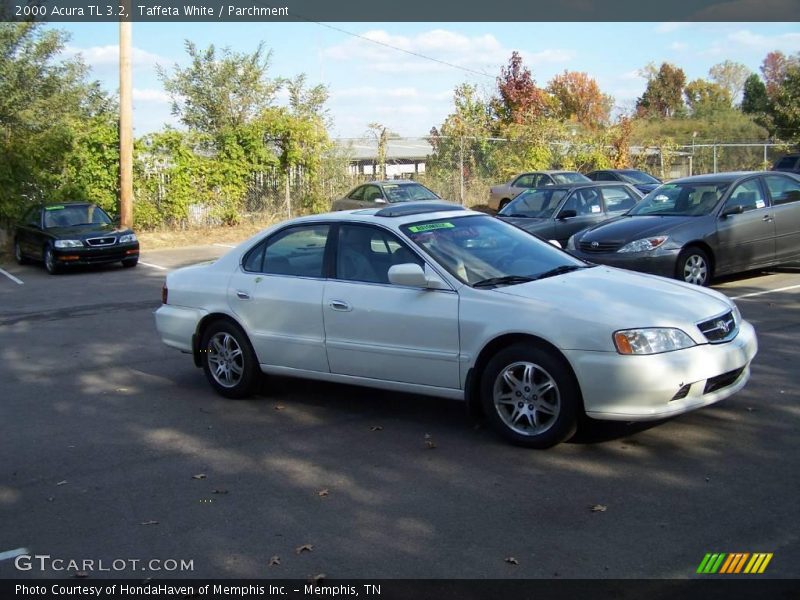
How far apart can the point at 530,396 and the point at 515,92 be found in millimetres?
39435

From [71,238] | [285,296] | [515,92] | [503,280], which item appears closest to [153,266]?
[71,238]

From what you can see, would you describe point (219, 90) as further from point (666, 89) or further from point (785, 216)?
point (666, 89)

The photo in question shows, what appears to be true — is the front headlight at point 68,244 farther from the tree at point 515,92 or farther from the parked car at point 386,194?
the tree at point 515,92

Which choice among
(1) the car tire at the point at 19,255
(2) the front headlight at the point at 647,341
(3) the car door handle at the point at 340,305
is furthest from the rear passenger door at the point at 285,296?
(1) the car tire at the point at 19,255

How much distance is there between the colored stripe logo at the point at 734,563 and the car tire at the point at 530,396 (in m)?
1.62

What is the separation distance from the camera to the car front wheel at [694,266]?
1211 cm

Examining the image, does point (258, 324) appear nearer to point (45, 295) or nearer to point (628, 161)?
point (45, 295)

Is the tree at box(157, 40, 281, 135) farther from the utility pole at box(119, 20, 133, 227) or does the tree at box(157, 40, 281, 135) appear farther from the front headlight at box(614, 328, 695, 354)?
the front headlight at box(614, 328, 695, 354)

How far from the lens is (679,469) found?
219 inches

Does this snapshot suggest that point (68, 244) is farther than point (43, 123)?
No

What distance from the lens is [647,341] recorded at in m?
5.66

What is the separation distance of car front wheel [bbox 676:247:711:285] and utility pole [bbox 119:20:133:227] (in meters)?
15.1

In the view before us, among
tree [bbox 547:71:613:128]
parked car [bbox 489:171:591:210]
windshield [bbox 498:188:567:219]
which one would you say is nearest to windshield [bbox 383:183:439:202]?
parked car [bbox 489:171:591:210]

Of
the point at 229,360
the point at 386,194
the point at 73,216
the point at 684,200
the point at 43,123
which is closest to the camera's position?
the point at 229,360
